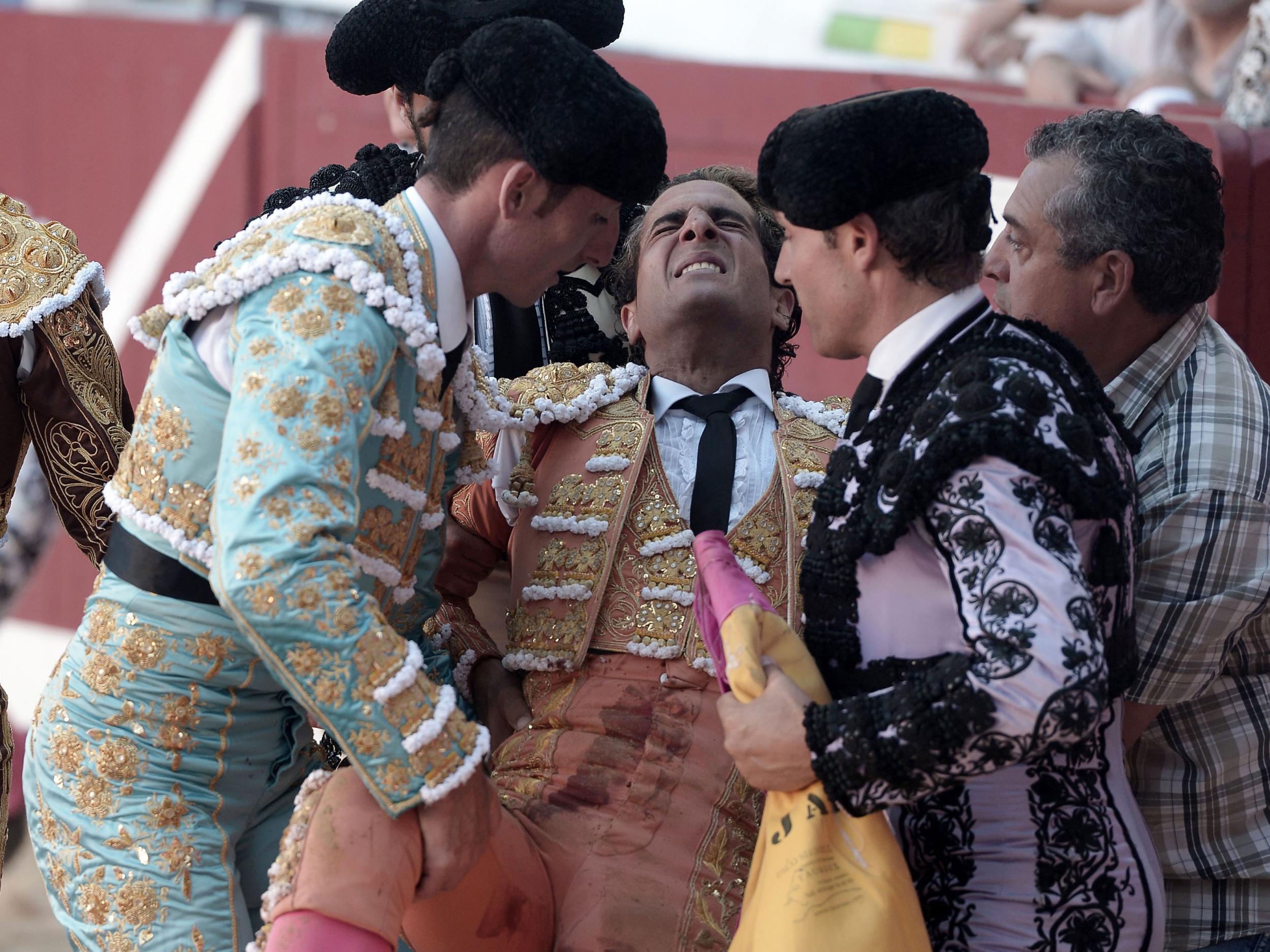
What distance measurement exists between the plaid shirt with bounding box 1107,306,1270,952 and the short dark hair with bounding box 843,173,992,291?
55cm

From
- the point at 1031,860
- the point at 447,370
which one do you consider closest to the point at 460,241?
the point at 447,370

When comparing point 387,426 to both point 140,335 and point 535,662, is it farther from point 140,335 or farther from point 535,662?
point 535,662

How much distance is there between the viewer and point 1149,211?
2.37 meters

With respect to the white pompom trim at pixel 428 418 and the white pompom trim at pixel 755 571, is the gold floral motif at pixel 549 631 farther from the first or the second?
the white pompom trim at pixel 428 418

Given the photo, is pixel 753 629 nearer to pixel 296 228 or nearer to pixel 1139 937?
pixel 1139 937

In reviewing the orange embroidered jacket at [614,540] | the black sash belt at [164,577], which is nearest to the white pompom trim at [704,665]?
the orange embroidered jacket at [614,540]

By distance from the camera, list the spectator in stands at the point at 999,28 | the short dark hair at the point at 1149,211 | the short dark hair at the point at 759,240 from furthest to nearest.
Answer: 1. the spectator in stands at the point at 999,28
2. the short dark hair at the point at 759,240
3. the short dark hair at the point at 1149,211

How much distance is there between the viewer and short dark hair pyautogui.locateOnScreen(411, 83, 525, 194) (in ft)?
6.88

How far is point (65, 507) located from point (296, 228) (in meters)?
0.83

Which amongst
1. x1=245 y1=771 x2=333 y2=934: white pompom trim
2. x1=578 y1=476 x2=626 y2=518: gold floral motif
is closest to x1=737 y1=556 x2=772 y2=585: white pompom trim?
x1=578 y1=476 x2=626 y2=518: gold floral motif

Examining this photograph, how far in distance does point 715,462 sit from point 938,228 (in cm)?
84

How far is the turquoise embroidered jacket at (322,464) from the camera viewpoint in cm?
182

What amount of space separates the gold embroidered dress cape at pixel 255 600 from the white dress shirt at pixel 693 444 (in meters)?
0.53

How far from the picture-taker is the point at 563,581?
2623 mm
